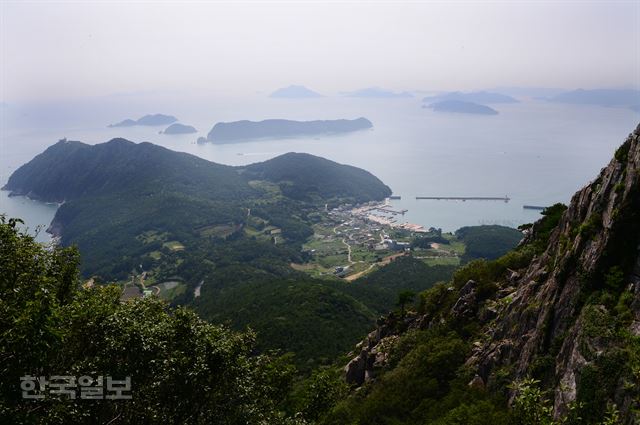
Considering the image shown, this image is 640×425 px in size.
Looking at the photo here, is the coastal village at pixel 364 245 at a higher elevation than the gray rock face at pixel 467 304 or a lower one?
lower

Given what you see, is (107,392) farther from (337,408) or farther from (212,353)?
(337,408)

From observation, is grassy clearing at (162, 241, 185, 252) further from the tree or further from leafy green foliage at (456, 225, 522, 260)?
the tree

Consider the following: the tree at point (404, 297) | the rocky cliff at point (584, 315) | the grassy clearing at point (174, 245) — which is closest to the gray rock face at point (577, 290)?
the rocky cliff at point (584, 315)

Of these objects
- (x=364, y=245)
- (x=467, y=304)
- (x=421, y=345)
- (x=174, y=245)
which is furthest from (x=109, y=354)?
(x=174, y=245)

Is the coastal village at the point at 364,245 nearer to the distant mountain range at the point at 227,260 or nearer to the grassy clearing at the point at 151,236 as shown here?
the distant mountain range at the point at 227,260

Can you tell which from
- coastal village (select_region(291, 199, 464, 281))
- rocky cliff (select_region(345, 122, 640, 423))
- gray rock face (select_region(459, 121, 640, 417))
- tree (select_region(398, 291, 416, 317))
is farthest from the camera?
coastal village (select_region(291, 199, 464, 281))

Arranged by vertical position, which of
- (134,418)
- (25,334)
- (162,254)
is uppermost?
(25,334)

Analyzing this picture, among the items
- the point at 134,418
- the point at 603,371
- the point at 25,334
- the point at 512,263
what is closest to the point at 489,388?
the point at 603,371

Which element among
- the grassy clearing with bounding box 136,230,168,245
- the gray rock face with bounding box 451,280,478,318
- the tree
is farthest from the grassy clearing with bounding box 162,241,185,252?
the gray rock face with bounding box 451,280,478,318
